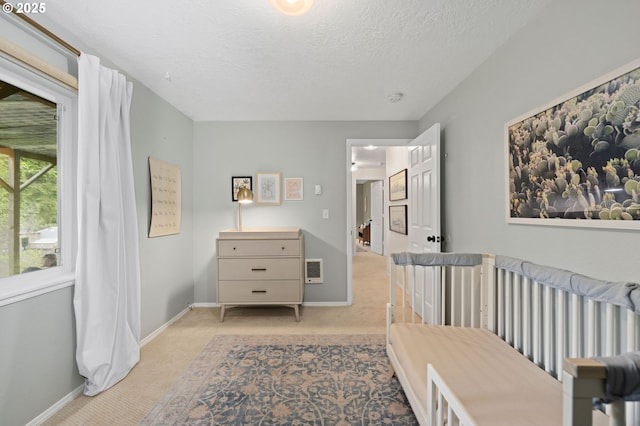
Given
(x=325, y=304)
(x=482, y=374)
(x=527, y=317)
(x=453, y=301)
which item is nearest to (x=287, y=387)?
(x=482, y=374)

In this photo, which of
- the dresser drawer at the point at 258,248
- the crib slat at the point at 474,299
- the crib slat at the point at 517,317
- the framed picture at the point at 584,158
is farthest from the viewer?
the dresser drawer at the point at 258,248

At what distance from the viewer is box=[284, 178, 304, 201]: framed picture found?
3.45 meters

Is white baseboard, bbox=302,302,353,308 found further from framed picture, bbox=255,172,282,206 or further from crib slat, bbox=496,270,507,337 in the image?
crib slat, bbox=496,270,507,337

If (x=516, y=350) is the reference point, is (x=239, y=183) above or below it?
above

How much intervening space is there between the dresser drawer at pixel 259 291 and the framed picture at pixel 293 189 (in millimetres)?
1048

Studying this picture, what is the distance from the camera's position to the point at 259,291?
9.56ft

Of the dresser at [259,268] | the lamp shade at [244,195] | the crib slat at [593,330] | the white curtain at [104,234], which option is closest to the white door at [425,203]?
the crib slat at [593,330]

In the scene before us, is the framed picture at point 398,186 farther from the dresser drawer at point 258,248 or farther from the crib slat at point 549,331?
the crib slat at point 549,331

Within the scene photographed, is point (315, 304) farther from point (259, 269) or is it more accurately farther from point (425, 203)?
point (425, 203)

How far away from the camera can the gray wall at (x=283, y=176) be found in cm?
344

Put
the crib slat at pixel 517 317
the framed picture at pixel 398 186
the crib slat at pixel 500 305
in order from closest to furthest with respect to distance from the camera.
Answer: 1. the crib slat at pixel 517 317
2. the crib slat at pixel 500 305
3. the framed picture at pixel 398 186

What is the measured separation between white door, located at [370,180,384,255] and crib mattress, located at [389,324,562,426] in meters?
5.52

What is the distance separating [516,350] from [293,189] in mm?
2581

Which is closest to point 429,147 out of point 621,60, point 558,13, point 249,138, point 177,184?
point 558,13
